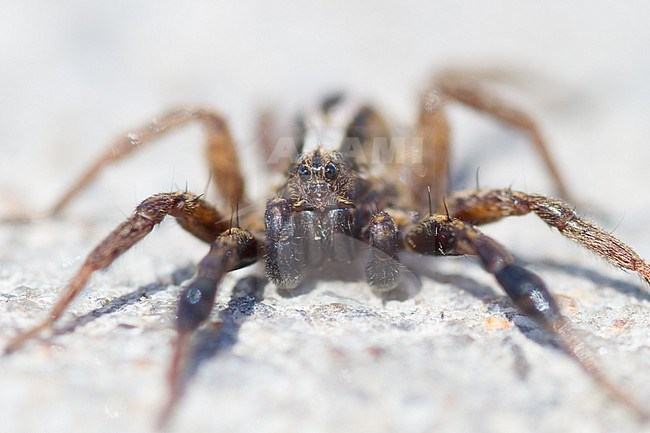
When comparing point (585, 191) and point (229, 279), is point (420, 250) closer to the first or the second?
point (229, 279)

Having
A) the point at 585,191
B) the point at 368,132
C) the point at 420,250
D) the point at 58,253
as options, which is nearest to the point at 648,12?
the point at 585,191

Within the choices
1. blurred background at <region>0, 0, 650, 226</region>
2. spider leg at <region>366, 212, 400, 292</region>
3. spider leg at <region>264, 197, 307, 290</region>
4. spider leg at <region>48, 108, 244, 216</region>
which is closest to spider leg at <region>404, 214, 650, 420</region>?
spider leg at <region>366, 212, 400, 292</region>

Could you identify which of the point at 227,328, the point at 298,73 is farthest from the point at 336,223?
the point at 298,73

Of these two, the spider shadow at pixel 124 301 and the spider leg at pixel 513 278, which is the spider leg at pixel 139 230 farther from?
the spider leg at pixel 513 278

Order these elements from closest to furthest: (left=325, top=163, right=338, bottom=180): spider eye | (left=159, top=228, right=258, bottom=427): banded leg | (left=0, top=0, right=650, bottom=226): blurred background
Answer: (left=159, top=228, right=258, bottom=427): banded leg < (left=325, top=163, right=338, bottom=180): spider eye < (left=0, top=0, right=650, bottom=226): blurred background

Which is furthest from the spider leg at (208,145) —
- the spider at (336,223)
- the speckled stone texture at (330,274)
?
the speckled stone texture at (330,274)

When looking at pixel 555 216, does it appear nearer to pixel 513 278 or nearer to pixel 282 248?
pixel 513 278

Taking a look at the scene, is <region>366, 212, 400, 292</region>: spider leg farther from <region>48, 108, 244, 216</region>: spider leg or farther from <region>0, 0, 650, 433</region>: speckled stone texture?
<region>48, 108, 244, 216</region>: spider leg
